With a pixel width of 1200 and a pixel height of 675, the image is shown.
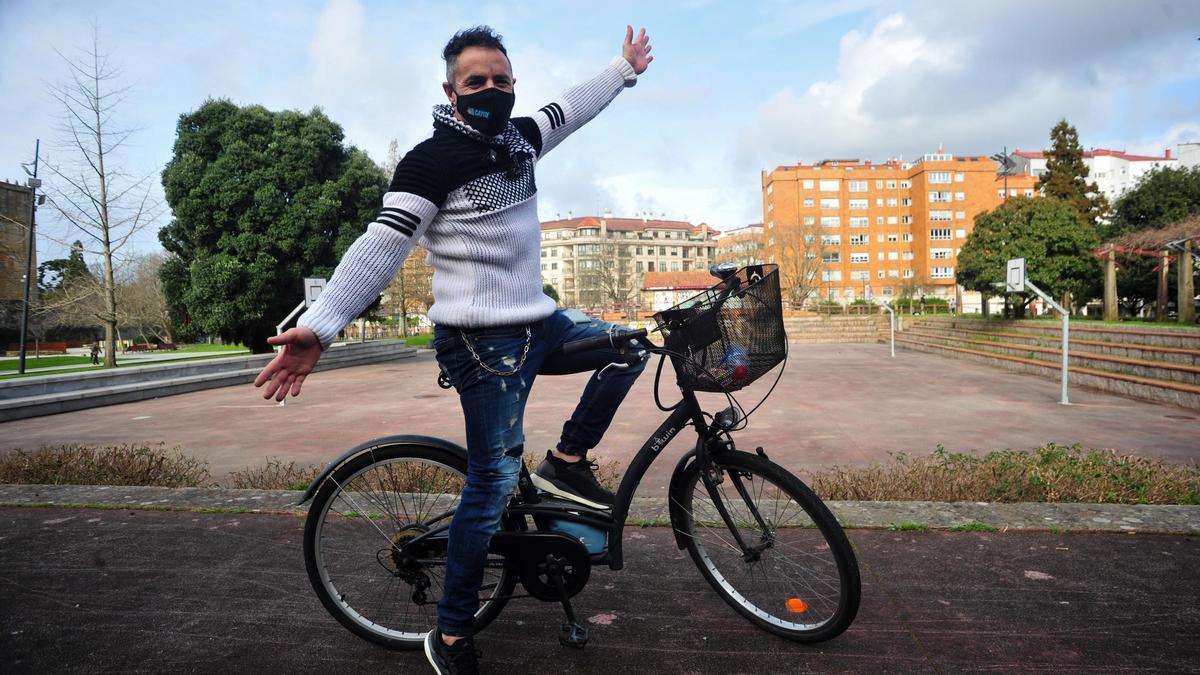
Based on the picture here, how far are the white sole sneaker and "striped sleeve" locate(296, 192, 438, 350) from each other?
87cm

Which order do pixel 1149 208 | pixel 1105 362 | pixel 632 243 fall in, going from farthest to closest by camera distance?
pixel 632 243, pixel 1149 208, pixel 1105 362

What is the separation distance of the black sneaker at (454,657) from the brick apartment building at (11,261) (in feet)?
140

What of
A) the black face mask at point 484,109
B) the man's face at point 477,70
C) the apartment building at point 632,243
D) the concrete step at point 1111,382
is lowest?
the concrete step at point 1111,382

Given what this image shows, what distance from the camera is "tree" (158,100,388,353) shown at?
20672 millimetres

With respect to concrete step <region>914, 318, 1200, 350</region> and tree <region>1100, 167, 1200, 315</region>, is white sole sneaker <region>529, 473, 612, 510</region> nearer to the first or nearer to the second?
concrete step <region>914, 318, 1200, 350</region>

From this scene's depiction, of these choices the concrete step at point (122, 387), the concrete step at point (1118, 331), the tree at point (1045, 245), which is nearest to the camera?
the concrete step at point (1118, 331)

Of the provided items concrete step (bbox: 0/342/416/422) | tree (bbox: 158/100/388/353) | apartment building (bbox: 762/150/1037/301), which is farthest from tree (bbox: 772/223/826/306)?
concrete step (bbox: 0/342/416/422)

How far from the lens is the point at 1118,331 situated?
43.6 ft

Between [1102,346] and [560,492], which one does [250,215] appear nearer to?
[560,492]

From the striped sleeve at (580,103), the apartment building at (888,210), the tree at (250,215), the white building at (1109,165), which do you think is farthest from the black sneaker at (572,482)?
the white building at (1109,165)

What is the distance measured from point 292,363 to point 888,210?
88285mm

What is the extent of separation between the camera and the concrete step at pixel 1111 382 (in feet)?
31.2

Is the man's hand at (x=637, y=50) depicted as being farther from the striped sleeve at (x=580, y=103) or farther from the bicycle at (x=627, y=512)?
the bicycle at (x=627, y=512)

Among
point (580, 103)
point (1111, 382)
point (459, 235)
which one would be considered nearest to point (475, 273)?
point (459, 235)
